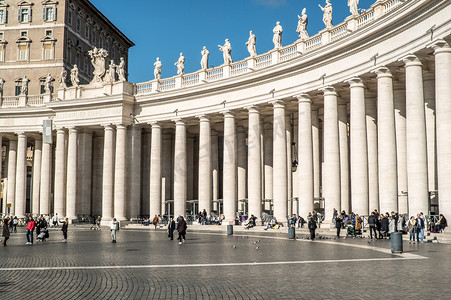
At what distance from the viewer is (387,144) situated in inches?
1629

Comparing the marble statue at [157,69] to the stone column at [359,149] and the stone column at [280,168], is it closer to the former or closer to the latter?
the stone column at [280,168]

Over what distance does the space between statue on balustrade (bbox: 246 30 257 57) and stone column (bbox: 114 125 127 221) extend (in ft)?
64.8

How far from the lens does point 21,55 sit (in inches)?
3553

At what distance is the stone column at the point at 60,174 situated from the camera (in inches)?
2724

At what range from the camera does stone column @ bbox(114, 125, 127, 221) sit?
214 feet

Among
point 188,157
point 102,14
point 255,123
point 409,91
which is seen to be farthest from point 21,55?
point 409,91

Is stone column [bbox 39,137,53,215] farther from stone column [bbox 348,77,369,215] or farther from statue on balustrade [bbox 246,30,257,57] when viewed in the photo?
stone column [bbox 348,77,369,215]

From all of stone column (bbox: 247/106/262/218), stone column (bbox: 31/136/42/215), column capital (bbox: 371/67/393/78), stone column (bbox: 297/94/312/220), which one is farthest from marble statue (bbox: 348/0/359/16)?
stone column (bbox: 31/136/42/215)

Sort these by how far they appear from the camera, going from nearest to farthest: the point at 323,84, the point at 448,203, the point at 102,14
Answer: the point at 448,203 → the point at 323,84 → the point at 102,14

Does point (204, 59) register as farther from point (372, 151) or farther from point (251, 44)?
point (372, 151)

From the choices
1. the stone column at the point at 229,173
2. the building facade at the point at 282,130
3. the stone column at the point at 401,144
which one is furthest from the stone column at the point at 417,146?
the stone column at the point at 229,173

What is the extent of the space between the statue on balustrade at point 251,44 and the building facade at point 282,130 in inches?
67.4

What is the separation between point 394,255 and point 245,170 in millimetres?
43936

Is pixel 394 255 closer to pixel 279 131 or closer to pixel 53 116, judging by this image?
pixel 279 131
